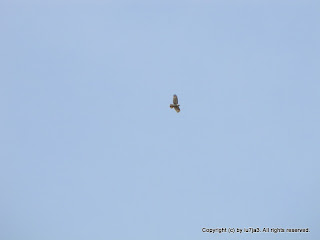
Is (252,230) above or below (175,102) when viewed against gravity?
below

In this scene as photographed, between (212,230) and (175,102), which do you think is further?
(212,230)

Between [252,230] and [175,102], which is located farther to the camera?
[252,230]

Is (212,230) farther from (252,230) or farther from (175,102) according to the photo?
(175,102)

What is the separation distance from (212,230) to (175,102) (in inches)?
776

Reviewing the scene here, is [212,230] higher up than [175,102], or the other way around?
[175,102]

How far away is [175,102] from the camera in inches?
2987

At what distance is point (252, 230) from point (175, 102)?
2287cm

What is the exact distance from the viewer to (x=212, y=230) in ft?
271

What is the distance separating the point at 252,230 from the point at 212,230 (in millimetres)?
6102

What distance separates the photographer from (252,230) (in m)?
84.4

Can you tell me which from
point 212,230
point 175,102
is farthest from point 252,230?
point 175,102
